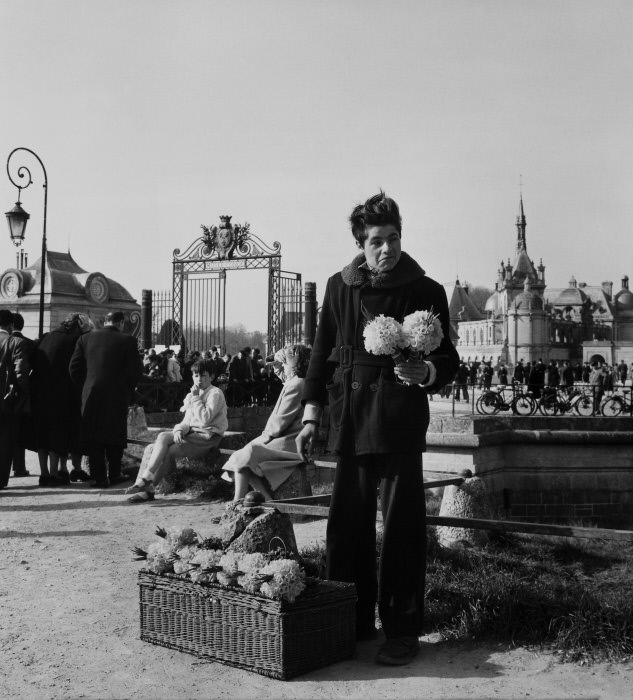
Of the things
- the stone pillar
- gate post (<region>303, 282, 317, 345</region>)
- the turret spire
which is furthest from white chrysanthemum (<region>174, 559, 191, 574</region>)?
the turret spire

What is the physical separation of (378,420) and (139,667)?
5.15ft

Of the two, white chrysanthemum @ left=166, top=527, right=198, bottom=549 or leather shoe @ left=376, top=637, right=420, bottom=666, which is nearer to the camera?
leather shoe @ left=376, top=637, right=420, bottom=666

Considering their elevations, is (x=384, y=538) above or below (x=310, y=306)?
below

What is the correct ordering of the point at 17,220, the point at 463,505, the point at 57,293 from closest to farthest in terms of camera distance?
the point at 463,505
the point at 17,220
the point at 57,293

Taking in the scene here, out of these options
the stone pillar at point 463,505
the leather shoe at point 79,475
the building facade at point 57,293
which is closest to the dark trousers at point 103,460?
the leather shoe at point 79,475

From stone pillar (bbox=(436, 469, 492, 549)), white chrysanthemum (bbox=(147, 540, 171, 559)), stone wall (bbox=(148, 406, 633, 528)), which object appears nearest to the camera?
white chrysanthemum (bbox=(147, 540, 171, 559))

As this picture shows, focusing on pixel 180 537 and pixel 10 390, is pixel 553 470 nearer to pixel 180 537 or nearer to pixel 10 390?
pixel 10 390

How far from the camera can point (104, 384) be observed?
363 inches

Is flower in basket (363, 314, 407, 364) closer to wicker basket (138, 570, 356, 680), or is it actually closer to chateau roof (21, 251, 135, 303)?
wicker basket (138, 570, 356, 680)

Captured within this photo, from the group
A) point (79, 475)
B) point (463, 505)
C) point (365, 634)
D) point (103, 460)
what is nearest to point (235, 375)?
point (79, 475)

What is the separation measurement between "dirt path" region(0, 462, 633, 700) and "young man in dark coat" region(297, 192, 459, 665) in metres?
0.26

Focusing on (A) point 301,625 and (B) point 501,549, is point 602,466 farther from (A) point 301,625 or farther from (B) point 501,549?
(A) point 301,625

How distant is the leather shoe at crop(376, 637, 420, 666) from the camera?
12.8ft

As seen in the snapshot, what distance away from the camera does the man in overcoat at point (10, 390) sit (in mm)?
9211
